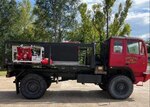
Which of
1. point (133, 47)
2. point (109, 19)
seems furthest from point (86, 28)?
point (133, 47)

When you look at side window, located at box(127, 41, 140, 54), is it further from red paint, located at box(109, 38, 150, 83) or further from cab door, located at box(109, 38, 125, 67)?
cab door, located at box(109, 38, 125, 67)

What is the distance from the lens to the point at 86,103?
55.3ft

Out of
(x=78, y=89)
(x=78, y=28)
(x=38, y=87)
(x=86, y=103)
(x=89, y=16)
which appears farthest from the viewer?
(x=78, y=28)

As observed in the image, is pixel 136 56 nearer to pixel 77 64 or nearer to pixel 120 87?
pixel 120 87

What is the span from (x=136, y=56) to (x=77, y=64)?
2.63 m

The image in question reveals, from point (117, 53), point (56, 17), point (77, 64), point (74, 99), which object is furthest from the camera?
point (56, 17)

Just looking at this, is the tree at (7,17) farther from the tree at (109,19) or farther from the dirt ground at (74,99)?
the dirt ground at (74,99)

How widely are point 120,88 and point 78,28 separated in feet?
84.4

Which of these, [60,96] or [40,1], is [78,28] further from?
[60,96]

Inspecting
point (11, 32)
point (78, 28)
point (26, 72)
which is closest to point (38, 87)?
point (26, 72)

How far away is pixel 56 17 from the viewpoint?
45531 mm

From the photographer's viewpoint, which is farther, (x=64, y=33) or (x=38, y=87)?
(x=64, y=33)

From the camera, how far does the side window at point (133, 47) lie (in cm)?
Result: 1875

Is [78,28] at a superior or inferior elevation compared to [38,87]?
superior
